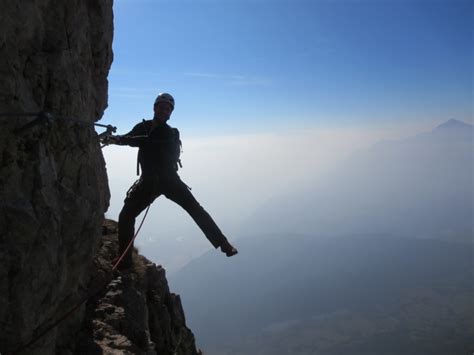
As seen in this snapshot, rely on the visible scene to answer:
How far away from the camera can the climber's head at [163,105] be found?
9875 mm

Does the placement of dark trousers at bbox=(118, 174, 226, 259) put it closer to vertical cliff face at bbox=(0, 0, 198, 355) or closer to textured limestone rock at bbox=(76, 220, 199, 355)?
textured limestone rock at bbox=(76, 220, 199, 355)

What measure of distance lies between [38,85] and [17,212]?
217 centimetres

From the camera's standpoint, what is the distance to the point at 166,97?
9.90 meters

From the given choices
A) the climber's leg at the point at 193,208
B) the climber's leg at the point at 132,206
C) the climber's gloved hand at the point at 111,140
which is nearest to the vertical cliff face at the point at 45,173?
the climber's gloved hand at the point at 111,140

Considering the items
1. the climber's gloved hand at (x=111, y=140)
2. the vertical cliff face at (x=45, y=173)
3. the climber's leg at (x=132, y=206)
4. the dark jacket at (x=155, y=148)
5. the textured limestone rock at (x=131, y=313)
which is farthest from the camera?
the climber's leg at (x=132, y=206)

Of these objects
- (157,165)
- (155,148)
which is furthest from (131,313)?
(155,148)

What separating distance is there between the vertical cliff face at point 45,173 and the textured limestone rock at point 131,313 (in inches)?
25.2

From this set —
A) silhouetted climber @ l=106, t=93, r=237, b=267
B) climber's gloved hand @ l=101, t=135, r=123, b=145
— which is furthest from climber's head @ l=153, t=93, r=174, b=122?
climber's gloved hand @ l=101, t=135, r=123, b=145

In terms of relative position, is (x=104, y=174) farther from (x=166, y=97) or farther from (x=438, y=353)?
(x=438, y=353)

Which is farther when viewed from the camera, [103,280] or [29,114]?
[103,280]

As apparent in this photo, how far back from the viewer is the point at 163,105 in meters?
9.91

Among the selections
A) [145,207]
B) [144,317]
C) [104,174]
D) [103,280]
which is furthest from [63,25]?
[144,317]

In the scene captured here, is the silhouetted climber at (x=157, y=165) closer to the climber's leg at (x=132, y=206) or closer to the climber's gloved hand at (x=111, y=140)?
the climber's leg at (x=132, y=206)

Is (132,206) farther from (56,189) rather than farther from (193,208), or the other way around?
(56,189)
